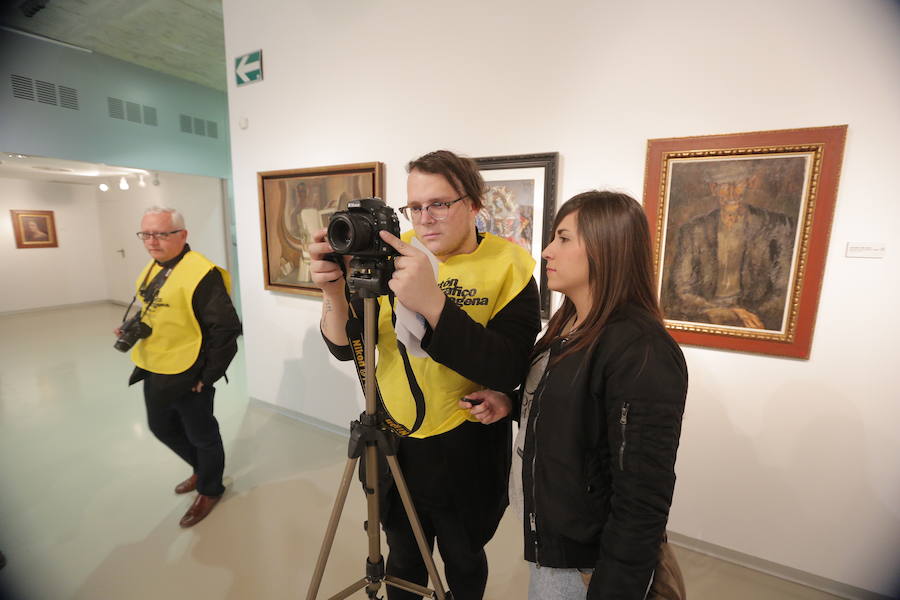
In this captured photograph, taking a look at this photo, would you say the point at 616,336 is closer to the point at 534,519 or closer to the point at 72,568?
the point at 534,519

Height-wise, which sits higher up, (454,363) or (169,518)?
(454,363)

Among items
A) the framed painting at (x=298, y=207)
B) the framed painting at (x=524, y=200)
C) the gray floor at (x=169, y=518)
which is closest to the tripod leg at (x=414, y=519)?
the gray floor at (x=169, y=518)

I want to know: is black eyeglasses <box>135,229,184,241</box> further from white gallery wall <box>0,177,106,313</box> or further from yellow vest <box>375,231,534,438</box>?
white gallery wall <box>0,177,106,313</box>

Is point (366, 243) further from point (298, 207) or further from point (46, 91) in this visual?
point (46, 91)

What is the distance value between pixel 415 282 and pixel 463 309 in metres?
0.24

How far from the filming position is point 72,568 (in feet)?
5.74

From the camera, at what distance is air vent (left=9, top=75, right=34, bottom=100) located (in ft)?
13.2

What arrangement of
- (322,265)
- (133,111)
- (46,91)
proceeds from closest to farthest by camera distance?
(322,265) → (46,91) → (133,111)

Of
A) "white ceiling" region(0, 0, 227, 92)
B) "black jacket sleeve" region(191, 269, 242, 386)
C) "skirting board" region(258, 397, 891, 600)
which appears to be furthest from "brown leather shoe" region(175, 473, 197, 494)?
"white ceiling" region(0, 0, 227, 92)

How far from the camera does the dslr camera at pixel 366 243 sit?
752mm

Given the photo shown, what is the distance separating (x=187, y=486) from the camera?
2.30m

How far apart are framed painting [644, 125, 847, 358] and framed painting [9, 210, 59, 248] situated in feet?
24.3

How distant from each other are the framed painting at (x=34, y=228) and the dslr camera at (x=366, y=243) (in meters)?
6.92

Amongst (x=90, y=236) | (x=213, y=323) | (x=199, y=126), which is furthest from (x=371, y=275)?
(x=90, y=236)
